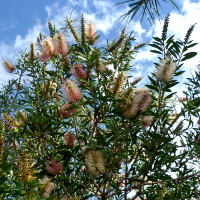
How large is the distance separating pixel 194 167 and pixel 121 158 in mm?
597

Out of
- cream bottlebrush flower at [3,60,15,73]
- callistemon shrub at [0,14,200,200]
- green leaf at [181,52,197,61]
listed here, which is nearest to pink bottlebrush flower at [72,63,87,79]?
callistemon shrub at [0,14,200,200]

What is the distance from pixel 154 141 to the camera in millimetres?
2076

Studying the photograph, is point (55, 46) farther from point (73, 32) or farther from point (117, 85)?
point (117, 85)

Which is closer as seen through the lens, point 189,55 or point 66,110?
point 66,110

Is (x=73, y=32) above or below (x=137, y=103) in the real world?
above

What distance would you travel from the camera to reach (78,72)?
7.00ft

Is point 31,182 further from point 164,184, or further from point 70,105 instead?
point 164,184

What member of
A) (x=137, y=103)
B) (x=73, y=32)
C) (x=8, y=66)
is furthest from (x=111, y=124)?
(x=8, y=66)

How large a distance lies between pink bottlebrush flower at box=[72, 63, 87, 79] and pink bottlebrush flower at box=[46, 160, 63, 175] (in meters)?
0.63

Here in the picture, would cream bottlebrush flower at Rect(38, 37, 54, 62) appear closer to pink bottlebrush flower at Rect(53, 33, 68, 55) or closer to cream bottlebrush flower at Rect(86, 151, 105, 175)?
pink bottlebrush flower at Rect(53, 33, 68, 55)

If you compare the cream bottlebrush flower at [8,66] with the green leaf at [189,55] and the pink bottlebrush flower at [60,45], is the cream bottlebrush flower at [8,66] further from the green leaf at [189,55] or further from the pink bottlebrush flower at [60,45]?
the green leaf at [189,55]

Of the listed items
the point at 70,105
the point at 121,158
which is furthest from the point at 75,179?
the point at 70,105

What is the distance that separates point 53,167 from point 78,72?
694 millimetres

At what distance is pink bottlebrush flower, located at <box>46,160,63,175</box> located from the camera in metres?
2.13
